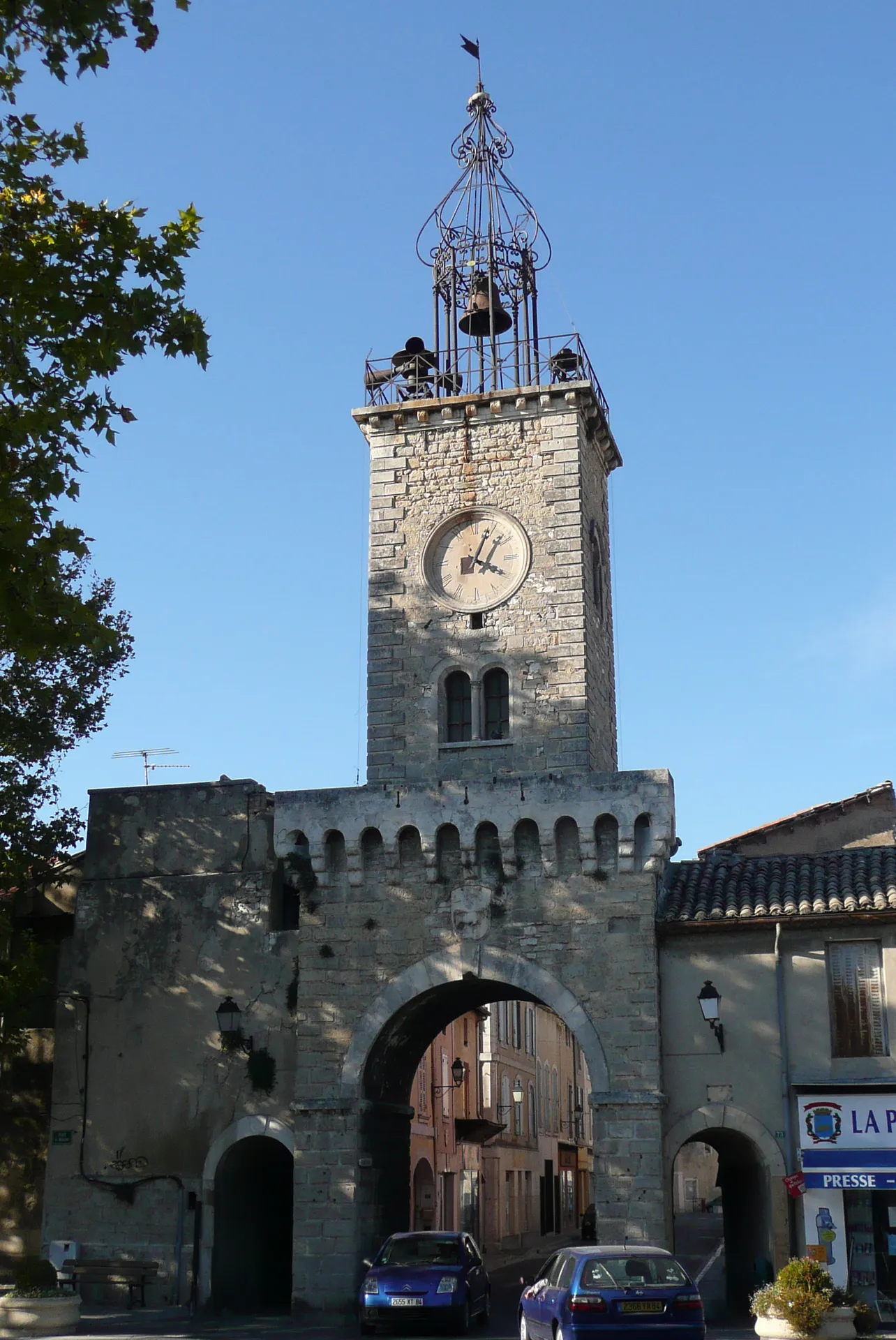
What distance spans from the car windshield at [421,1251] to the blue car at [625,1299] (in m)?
4.09

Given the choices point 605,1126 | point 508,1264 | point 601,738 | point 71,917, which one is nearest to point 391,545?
point 601,738

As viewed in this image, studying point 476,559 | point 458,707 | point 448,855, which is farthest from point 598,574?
point 448,855

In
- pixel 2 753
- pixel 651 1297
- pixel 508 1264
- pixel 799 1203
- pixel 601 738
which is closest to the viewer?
pixel 651 1297

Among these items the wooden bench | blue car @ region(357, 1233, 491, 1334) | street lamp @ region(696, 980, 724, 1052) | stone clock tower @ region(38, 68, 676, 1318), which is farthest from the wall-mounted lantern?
street lamp @ region(696, 980, 724, 1052)

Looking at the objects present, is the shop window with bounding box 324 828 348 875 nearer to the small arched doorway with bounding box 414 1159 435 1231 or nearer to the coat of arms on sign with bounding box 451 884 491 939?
the coat of arms on sign with bounding box 451 884 491 939

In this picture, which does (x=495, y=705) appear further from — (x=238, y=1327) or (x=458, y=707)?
(x=238, y=1327)

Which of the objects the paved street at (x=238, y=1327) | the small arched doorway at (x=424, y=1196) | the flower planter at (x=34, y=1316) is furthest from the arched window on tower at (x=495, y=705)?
the small arched doorway at (x=424, y=1196)

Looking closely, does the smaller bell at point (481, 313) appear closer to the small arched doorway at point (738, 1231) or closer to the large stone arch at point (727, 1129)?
the large stone arch at point (727, 1129)

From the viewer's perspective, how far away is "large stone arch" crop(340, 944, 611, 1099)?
21141 millimetres

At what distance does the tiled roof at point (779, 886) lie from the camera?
20.6m

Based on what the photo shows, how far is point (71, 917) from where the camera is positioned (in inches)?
984

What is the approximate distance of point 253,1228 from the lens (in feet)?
78.4

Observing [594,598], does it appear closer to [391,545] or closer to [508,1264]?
[391,545]

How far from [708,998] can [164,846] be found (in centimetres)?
959
